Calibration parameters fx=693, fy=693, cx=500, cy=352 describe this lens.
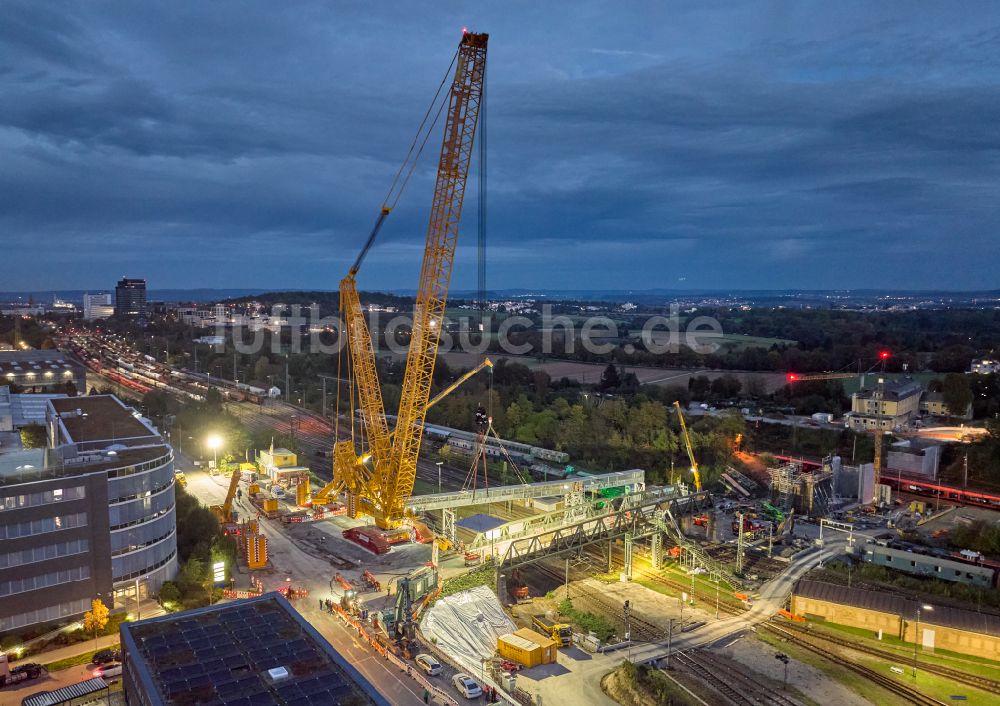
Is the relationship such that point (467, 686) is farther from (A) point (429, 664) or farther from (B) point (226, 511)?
(B) point (226, 511)

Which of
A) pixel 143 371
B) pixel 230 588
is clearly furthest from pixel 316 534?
pixel 143 371

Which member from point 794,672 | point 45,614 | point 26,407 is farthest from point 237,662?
point 26,407

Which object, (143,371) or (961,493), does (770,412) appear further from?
(143,371)

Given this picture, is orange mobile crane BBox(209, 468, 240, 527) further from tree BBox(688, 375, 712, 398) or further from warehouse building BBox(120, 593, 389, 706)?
tree BBox(688, 375, 712, 398)

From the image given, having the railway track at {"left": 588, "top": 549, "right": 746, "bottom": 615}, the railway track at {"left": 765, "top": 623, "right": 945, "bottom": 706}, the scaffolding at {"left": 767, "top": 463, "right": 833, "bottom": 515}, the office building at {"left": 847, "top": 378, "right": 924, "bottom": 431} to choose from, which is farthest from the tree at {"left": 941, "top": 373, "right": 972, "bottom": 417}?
the railway track at {"left": 765, "top": 623, "right": 945, "bottom": 706}

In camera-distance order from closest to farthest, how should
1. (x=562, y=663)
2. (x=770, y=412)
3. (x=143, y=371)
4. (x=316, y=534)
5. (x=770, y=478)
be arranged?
(x=562, y=663) → (x=316, y=534) → (x=770, y=478) → (x=770, y=412) → (x=143, y=371)

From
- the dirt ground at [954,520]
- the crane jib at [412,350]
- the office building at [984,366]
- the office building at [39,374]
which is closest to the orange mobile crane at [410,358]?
the crane jib at [412,350]
